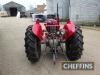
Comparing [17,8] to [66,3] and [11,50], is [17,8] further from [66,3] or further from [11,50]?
[11,50]

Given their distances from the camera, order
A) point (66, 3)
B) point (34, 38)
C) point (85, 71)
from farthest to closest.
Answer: point (66, 3), point (34, 38), point (85, 71)

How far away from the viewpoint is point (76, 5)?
86.6 ft

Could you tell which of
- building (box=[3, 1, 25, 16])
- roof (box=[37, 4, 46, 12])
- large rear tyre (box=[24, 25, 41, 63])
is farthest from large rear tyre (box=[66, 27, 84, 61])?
building (box=[3, 1, 25, 16])

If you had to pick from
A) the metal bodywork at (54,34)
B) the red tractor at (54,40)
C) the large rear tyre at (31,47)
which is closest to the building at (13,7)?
the metal bodywork at (54,34)

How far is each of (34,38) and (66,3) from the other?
23.1m

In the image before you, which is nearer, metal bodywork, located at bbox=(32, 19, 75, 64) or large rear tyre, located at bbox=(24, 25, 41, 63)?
large rear tyre, located at bbox=(24, 25, 41, 63)

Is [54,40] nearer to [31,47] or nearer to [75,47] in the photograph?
[75,47]

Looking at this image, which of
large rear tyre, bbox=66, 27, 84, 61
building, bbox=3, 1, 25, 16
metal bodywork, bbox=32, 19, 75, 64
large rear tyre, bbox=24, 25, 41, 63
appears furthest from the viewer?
building, bbox=3, 1, 25, 16

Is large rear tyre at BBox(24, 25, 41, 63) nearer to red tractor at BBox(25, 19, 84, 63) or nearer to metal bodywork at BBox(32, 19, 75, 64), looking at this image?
red tractor at BBox(25, 19, 84, 63)

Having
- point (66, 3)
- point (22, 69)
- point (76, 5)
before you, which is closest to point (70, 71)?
point (22, 69)

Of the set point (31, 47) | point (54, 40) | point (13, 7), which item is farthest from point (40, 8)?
point (31, 47)

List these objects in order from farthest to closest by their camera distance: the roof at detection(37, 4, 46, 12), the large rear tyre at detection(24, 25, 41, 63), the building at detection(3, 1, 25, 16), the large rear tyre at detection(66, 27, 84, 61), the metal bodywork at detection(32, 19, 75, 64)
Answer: the building at detection(3, 1, 25, 16) → the roof at detection(37, 4, 46, 12) → the metal bodywork at detection(32, 19, 75, 64) → the large rear tyre at detection(66, 27, 84, 61) → the large rear tyre at detection(24, 25, 41, 63)

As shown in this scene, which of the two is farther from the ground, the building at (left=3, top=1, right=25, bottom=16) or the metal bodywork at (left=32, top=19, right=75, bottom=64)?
the building at (left=3, top=1, right=25, bottom=16)

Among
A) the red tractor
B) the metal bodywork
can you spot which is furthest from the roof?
the red tractor
